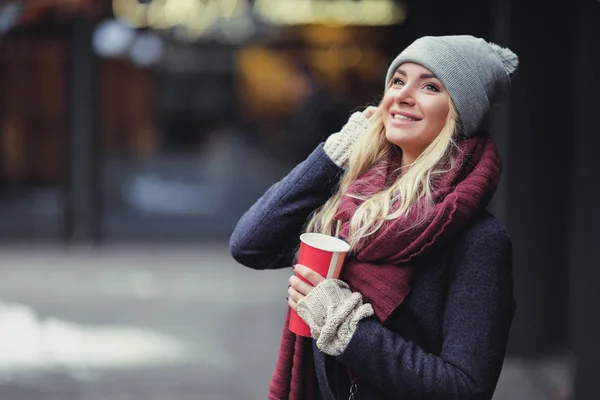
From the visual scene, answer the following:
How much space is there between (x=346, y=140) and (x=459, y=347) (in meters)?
0.75

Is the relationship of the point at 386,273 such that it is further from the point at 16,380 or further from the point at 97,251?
the point at 97,251

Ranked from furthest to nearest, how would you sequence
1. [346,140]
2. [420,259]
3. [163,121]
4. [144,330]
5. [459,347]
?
[163,121], [144,330], [346,140], [420,259], [459,347]

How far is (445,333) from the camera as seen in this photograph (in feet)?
7.19

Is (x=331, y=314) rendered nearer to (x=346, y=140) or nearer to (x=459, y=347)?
(x=459, y=347)

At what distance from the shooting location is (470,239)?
7.20 ft

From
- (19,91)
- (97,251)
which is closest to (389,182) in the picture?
(97,251)

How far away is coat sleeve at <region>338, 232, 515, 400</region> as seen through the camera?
2.13 metres

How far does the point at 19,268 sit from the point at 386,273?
7775mm

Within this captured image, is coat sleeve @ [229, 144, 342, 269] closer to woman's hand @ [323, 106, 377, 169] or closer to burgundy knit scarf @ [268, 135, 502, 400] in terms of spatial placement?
woman's hand @ [323, 106, 377, 169]

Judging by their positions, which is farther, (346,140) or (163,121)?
(163,121)

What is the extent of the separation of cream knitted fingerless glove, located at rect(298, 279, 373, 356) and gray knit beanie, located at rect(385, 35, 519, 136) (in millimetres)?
552

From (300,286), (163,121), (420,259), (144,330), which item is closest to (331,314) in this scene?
(300,286)

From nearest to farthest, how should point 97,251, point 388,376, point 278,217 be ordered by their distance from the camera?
point 388,376 < point 278,217 < point 97,251

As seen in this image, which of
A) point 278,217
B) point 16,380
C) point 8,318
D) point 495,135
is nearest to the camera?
point 278,217
